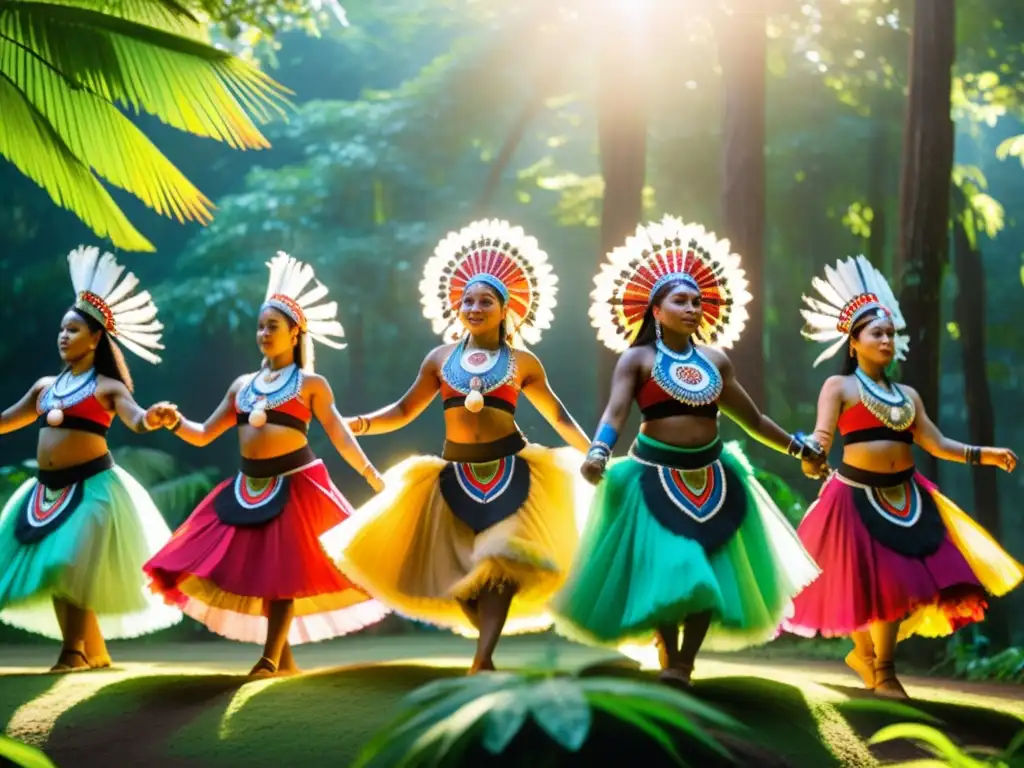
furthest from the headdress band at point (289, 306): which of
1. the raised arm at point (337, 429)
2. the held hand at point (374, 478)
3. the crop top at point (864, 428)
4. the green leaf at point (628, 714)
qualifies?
the green leaf at point (628, 714)

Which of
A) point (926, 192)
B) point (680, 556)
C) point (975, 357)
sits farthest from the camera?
point (975, 357)

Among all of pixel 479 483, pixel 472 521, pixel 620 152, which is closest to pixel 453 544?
pixel 472 521

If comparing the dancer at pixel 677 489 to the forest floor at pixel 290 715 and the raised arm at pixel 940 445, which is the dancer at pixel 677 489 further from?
the raised arm at pixel 940 445

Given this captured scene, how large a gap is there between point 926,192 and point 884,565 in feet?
13.7

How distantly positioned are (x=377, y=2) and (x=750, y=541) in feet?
50.5

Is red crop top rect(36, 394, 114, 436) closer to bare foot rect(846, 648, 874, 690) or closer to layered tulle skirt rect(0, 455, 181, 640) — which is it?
layered tulle skirt rect(0, 455, 181, 640)

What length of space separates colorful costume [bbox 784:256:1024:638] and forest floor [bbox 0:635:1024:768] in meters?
0.32

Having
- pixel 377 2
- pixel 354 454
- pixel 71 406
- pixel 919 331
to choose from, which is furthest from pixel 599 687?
pixel 377 2

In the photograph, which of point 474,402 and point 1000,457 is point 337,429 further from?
point 1000,457

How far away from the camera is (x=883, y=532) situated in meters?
4.93

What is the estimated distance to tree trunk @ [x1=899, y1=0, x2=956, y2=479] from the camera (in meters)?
7.97

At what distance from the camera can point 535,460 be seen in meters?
4.85

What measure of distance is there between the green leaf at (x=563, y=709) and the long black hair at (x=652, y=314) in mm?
1900

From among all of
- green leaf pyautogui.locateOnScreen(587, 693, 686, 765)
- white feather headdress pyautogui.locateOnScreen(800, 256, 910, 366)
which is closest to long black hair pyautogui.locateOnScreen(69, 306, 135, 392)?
white feather headdress pyautogui.locateOnScreen(800, 256, 910, 366)
